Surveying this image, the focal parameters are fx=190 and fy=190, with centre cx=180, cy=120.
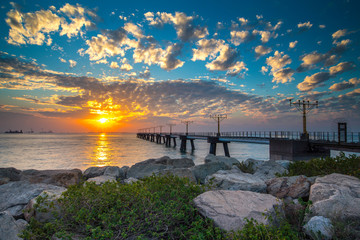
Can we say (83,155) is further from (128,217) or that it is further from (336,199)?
(336,199)

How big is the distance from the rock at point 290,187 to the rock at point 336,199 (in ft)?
1.28

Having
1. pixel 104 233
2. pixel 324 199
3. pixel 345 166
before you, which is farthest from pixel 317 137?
pixel 104 233

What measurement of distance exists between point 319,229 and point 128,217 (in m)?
3.56

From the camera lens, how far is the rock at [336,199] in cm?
397

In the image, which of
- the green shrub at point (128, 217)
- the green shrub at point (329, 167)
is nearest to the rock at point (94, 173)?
the green shrub at point (128, 217)

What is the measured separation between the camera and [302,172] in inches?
332

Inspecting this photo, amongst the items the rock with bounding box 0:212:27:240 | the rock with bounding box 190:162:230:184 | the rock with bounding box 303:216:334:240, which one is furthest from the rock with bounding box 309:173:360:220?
the rock with bounding box 0:212:27:240

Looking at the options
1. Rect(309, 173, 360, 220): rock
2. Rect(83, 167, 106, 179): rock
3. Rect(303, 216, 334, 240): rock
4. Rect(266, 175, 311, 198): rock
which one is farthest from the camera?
Rect(83, 167, 106, 179): rock

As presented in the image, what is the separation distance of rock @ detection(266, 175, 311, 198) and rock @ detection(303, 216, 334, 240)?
5.84ft

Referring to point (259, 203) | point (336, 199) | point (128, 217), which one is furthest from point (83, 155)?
point (336, 199)

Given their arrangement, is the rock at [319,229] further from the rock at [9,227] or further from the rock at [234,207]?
the rock at [9,227]

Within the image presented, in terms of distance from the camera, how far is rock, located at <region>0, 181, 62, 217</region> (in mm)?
5198

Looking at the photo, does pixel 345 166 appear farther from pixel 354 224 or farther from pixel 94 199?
pixel 94 199

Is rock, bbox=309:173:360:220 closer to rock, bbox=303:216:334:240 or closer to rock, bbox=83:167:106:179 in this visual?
rock, bbox=303:216:334:240
